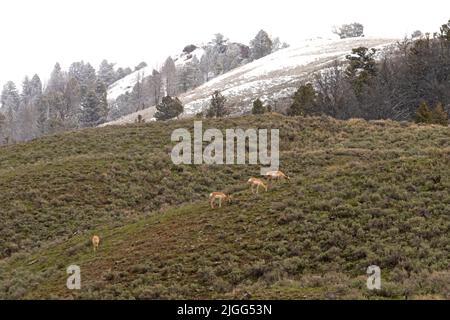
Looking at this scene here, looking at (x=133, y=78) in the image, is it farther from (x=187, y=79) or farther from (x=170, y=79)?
(x=187, y=79)

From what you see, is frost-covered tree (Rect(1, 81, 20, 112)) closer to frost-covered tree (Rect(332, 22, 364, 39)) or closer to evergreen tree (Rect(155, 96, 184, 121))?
evergreen tree (Rect(155, 96, 184, 121))

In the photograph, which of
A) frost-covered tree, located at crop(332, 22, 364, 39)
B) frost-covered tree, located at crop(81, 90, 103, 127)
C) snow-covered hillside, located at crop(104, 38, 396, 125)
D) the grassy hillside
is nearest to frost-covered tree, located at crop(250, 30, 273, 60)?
snow-covered hillside, located at crop(104, 38, 396, 125)

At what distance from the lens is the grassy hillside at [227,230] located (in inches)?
461

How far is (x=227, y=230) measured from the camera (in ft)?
50.2

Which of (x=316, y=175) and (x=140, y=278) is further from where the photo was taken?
(x=316, y=175)

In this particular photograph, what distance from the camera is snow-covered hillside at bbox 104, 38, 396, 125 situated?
7875 cm

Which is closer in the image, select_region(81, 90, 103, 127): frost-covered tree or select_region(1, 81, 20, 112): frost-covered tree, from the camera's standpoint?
select_region(81, 90, 103, 127): frost-covered tree

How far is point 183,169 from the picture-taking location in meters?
28.2

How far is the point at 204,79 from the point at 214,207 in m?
122

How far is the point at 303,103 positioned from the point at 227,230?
38666 millimetres

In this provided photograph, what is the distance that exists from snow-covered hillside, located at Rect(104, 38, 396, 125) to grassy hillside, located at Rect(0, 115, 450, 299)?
47805mm

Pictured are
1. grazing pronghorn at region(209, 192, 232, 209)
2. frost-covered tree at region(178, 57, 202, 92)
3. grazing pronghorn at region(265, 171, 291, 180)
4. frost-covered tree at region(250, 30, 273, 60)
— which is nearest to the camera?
grazing pronghorn at region(209, 192, 232, 209)
